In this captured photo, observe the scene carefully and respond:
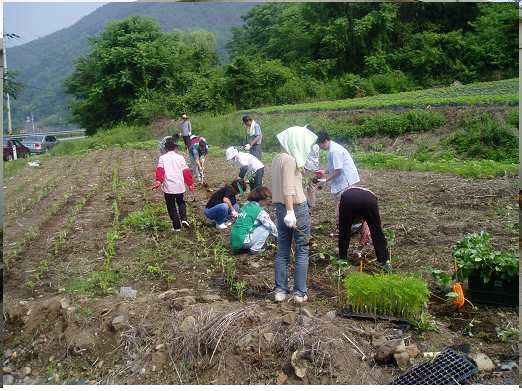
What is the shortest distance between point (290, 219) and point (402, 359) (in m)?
1.51

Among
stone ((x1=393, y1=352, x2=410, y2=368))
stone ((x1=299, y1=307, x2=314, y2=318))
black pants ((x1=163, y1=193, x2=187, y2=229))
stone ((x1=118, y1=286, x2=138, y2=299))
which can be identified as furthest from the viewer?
black pants ((x1=163, y1=193, x2=187, y2=229))

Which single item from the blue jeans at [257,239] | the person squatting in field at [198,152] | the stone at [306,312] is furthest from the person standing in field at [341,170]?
the person squatting in field at [198,152]

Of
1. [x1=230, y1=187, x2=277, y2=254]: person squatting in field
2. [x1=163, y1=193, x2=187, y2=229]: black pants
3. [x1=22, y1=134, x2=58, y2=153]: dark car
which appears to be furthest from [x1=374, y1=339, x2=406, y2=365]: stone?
[x1=22, y1=134, x2=58, y2=153]: dark car

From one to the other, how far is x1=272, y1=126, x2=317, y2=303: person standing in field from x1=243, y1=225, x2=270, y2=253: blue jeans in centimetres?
148

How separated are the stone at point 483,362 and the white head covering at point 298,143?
83.8 inches

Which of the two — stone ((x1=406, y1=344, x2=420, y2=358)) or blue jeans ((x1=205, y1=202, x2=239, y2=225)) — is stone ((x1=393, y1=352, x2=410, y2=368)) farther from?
blue jeans ((x1=205, y1=202, x2=239, y2=225))

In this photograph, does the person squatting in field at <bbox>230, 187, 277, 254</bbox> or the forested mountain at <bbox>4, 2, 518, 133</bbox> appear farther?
the forested mountain at <bbox>4, 2, 518, 133</bbox>

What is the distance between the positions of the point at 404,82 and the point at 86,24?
139047mm

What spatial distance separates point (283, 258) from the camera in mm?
4484

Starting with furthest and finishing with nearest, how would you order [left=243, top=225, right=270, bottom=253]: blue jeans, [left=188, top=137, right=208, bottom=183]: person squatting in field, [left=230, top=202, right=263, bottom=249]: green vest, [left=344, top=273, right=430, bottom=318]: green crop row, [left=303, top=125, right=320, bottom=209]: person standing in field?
[left=188, top=137, right=208, bottom=183]: person squatting in field, [left=303, top=125, right=320, bottom=209]: person standing in field, [left=243, top=225, right=270, bottom=253]: blue jeans, [left=230, top=202, right=263, bottom=249]: green vest, [left=344, top=273, right=430, bottom=318]: green crop row

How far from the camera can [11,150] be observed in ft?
74.7

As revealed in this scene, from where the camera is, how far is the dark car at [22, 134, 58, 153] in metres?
26.9

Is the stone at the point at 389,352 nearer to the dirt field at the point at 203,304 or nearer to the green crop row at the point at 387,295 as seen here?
the dirt field at the point at 203,304
